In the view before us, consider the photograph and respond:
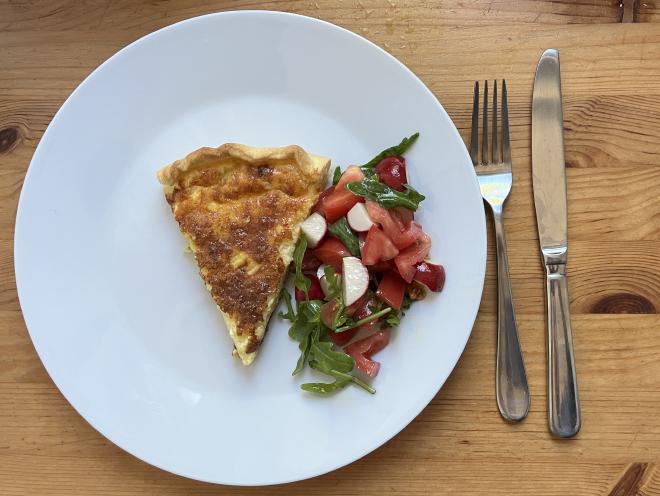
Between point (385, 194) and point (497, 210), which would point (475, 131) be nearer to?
point (497, 210)

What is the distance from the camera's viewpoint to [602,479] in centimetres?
306

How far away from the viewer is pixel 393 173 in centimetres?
291

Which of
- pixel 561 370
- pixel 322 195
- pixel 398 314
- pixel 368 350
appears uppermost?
pixel 322 195

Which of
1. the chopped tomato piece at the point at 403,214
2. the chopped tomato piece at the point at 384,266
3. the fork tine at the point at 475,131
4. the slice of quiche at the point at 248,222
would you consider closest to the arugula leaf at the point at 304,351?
the slice of quiche at the point at 248,222

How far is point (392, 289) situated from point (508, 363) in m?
0.73

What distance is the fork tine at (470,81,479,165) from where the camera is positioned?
10.1ft

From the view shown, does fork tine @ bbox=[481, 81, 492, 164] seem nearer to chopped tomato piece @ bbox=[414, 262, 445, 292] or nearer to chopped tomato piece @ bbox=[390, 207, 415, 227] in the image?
chopped tomato piece @ bbox=[390, 207, 415, 227]

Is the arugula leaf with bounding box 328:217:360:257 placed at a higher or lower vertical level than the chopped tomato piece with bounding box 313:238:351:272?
higher

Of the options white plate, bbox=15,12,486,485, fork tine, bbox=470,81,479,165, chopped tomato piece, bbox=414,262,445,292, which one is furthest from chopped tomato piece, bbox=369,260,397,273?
fork tine, bbox=470,81,479,165

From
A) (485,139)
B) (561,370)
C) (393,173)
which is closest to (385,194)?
(393,173)

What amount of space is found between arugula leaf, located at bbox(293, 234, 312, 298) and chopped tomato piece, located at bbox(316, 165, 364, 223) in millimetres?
184

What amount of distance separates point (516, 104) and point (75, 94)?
2301 mm

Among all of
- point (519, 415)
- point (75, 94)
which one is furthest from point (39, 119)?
point (519, 415)

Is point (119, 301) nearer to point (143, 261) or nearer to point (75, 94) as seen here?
point (143, 261)
